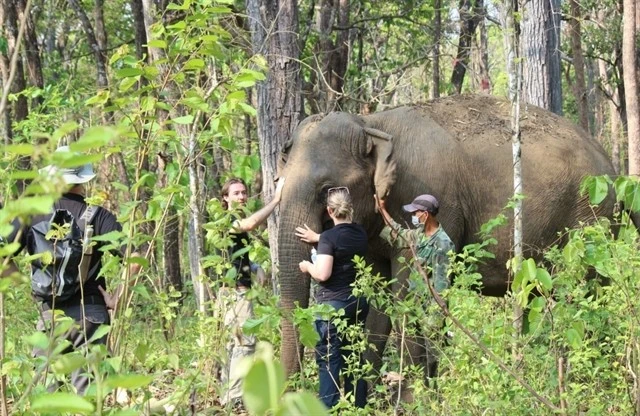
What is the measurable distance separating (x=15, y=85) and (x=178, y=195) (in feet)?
30.7

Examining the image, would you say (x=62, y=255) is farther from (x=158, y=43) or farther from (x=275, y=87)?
(x=275, y=87)

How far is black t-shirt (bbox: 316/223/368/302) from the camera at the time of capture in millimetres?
6754

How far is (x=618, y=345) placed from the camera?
5484 mm

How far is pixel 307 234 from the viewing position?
7836 mm

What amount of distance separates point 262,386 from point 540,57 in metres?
9.57

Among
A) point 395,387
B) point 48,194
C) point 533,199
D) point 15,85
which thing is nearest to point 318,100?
point 15,85

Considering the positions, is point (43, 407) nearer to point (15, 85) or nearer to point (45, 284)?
point (45, 284)

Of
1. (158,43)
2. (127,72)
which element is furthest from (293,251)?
(127,72)

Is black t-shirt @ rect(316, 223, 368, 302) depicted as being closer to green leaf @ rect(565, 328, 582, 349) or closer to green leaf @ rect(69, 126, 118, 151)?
green leaf @ rect(565, 328, 582, 349)

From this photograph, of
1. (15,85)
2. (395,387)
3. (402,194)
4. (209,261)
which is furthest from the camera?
(15,85)

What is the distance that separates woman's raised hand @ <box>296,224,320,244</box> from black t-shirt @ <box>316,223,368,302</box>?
934 mm

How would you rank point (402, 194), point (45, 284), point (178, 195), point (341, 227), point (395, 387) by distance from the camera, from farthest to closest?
point (402, 194) < point (395, 387) < point (341, 227) < point (45, 284) < point (178, 195)

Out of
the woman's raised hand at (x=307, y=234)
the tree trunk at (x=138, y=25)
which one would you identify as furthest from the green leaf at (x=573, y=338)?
the tree trunk at (x=138, y=25)

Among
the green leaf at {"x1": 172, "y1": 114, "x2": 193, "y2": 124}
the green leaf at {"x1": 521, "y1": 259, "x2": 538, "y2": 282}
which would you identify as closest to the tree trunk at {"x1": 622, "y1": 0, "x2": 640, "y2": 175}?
the green leaf at {"x1": 521, "y1": 259, "x2": 538, "y2": 282}
